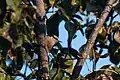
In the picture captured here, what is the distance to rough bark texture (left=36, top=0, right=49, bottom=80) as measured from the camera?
1.73 metres

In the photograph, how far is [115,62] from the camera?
6.69 ft

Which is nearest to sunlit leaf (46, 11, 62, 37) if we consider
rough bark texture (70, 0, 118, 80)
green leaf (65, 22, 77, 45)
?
green leaf (65, 22, 77, 45)

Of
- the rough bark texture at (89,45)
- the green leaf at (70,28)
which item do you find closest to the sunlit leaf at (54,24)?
the green leaf at (70,28)

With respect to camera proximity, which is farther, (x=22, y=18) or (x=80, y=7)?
(x=80, y=7)

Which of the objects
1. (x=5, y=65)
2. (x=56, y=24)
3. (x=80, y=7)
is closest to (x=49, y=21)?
(x=56, y=24)

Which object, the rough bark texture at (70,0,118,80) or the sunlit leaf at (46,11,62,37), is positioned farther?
the sunlit leaf at (46,11,62,37)

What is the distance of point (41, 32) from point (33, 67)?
1.30 ft

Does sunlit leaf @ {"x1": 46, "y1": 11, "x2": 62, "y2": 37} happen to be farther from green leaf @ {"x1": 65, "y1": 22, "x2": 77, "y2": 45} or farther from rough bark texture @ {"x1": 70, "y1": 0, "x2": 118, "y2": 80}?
rough bark texture @ {"x1": 70, "y1": 0, "x2": 118, "y2": 80}

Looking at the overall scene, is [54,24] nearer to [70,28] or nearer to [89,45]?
[70,28]

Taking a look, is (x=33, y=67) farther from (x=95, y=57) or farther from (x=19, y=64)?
(x=95, y=57)

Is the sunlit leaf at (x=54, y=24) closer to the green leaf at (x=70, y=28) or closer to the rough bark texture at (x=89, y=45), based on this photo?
the green leaf at (x=70, y=28)

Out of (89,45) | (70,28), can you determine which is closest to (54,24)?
(70,28)

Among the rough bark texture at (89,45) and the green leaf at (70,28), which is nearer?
the rough bark texture at (89,45)

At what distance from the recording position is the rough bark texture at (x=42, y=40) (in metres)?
1.73
